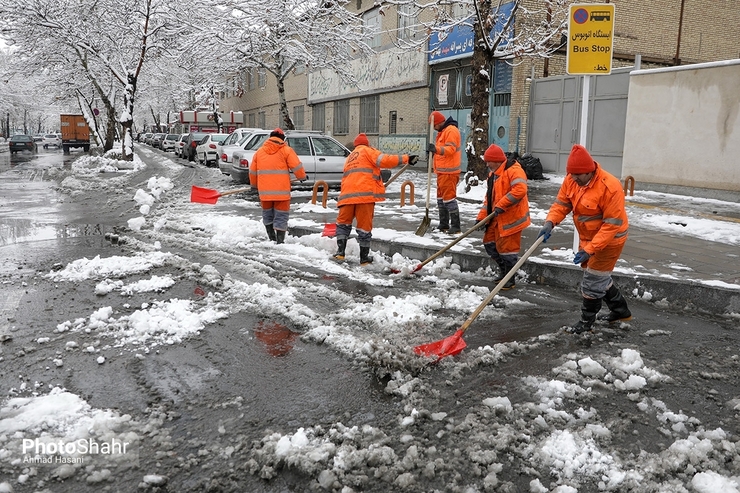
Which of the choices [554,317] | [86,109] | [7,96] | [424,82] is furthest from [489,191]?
[7,96]

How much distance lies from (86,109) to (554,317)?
1789 inches

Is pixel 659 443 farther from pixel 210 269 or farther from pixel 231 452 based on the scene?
pixel 210 269

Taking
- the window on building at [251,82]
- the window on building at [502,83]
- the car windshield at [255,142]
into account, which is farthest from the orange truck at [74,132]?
the window on building at [502,83]

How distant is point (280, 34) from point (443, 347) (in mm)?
21996

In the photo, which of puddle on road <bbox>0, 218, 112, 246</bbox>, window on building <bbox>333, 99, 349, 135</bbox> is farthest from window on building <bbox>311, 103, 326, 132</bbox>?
puddle on road <bbox>0, 218, 112, 246</bbox>

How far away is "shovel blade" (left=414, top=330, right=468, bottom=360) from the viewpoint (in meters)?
4.46

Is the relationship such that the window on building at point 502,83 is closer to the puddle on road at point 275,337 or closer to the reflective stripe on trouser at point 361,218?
the reflective stripe on trouser at point 361,218

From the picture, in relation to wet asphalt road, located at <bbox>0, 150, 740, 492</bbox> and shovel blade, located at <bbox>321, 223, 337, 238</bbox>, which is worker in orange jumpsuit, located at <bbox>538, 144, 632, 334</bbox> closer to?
wet asphalt road, located at <bbox>0, 150, 740, 492</bbox>

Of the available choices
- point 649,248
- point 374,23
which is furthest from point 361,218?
point 374,23

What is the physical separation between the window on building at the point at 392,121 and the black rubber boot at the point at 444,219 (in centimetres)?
1804

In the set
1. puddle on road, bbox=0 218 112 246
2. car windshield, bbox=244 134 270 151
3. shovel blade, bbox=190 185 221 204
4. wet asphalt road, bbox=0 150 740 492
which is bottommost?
wet asphalt road, bbox=0 150 740 492

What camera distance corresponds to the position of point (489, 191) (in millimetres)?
7023

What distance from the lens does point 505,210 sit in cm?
651

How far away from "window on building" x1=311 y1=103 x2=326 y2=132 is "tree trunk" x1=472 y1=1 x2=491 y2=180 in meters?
21.4
